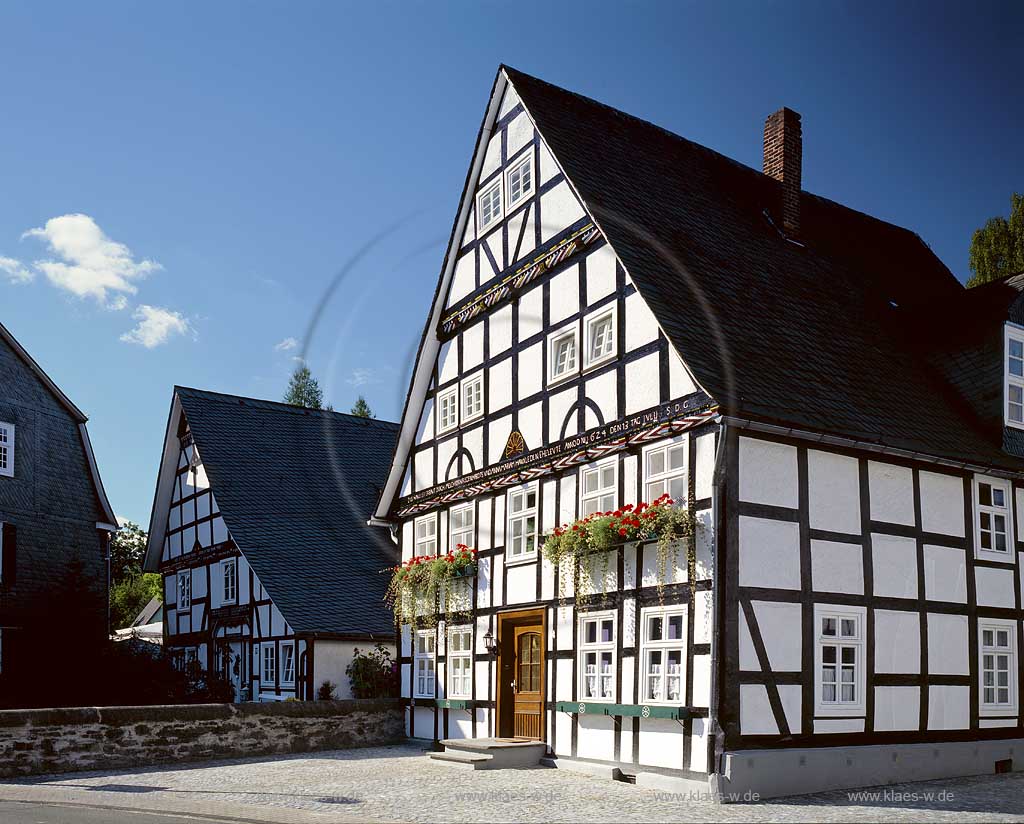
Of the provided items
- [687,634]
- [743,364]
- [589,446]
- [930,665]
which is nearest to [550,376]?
[589,446]

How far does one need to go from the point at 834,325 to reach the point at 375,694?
11492 millimetres

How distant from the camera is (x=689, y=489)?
1488 cm

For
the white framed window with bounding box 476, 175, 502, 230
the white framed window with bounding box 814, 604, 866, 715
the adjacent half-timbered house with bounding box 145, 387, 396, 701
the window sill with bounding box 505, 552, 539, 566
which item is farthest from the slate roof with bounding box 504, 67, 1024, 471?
the adjacent half-timbered house with bounding box 145, 387, 396, 701

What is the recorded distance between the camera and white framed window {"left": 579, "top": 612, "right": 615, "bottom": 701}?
52.6ft

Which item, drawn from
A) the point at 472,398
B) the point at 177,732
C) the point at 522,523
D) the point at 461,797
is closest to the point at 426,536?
the point at 472,398

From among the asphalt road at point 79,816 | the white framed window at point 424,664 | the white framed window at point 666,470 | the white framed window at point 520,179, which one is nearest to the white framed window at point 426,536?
the white framed window at point 424,664

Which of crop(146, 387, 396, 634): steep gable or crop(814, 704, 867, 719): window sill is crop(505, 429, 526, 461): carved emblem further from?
crop(146, 387, 396, 634): steep gable

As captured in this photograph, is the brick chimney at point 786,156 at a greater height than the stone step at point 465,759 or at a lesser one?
greater

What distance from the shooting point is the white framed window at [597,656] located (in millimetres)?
16031

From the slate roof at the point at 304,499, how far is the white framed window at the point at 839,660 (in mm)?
11743

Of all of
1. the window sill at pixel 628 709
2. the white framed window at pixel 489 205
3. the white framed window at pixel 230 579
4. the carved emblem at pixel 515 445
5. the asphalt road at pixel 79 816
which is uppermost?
the white framed window at pixel 489 205

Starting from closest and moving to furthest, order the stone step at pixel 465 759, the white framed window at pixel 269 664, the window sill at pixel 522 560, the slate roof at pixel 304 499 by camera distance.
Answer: the stone step at pixel 465 759
the window sill at pixel 522 560
the slate roof at pixel 304 499
the white framed window at pixel 269 664

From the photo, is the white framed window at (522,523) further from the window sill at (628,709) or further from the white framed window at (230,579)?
the white framed window at (230,579)

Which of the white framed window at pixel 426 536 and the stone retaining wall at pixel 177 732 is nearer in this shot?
the stone retaining wall at pixel 177 732
